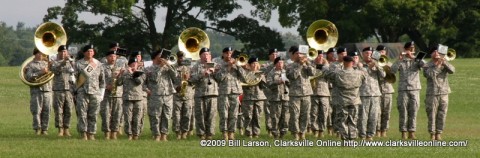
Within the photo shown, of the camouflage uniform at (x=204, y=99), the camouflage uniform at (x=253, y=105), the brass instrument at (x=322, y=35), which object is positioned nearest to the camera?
the camouflage uniform at (x=204, y=99)

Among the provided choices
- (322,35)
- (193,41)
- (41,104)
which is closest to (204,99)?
(193,41)

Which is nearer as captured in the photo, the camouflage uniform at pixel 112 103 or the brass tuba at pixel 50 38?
the brass tuba at pixel 50 38

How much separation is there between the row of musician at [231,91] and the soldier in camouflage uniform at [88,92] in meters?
0.02

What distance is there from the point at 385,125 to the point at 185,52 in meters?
4.15

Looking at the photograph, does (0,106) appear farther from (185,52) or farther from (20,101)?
(185,52)

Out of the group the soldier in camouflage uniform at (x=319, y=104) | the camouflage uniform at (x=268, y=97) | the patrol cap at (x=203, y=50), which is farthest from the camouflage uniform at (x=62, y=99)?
the soldier in camouflage uniform at (x=319, y=104)

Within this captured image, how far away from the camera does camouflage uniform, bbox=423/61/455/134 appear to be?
2198cm

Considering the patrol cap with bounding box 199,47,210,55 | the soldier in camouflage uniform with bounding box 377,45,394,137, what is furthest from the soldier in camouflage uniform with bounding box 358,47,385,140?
the patrol cap with bounding box 199,47,210,55

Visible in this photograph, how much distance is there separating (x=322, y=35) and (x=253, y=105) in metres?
2.10

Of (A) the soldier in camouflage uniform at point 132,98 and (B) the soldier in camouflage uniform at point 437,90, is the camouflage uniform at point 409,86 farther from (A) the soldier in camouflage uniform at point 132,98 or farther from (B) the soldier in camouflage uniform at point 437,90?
(A) the soldier in camouflage uniform at point 132,98

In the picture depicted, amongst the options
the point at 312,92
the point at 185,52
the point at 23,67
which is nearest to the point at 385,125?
the point at 312,92

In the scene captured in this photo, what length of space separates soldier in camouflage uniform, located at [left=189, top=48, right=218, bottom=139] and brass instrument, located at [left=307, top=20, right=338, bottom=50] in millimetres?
2678

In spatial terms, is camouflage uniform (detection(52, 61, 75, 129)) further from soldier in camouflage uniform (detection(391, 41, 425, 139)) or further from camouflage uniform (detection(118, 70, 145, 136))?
soldier in camouflage uniform (detection(391, 41, 425, 139))

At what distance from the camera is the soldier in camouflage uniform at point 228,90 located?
70.7 feet
